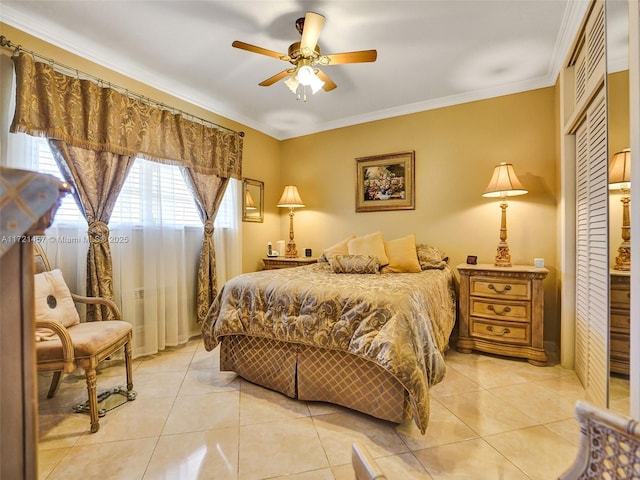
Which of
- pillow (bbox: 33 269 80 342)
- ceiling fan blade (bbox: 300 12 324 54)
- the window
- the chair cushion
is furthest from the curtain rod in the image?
the chair cushion

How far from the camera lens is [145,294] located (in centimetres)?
275

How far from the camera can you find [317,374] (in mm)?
1952

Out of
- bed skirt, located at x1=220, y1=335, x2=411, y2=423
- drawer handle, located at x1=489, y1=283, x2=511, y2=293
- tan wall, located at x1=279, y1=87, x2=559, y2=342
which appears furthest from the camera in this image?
tan wall, located at x1=279, y1=87, x2=559, y2=342

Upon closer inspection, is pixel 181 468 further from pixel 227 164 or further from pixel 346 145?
pixel 346 145

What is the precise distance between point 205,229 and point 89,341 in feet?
5.73

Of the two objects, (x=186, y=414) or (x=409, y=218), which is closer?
(x=186, y=414)

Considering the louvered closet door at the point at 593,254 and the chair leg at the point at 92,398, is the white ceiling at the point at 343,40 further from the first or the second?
the chair leg at the point at 92,398

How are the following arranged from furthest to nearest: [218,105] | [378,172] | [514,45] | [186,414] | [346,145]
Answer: [346,145]
[378,172]
[218,105]
[514,45]
[186,414]

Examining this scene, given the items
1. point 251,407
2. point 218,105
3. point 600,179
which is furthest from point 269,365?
point 218,105

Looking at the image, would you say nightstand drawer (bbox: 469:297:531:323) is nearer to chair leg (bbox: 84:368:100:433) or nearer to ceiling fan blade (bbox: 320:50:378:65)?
ceiling fan blade (bbox: 320:50:378:65)

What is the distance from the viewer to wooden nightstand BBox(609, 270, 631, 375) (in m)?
1.27

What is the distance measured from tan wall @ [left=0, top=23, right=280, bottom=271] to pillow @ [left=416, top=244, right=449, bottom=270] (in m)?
2.22

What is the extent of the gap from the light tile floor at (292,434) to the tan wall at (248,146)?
6.98 ft

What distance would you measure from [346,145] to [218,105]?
1.71m
